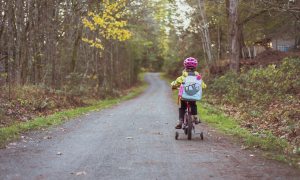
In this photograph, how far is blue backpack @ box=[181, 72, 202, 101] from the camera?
449 inches

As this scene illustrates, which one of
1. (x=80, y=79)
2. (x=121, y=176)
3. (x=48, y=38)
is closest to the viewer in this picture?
(x=121, y=176)

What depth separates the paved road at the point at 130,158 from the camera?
7520 mm

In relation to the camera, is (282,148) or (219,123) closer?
(282,148)

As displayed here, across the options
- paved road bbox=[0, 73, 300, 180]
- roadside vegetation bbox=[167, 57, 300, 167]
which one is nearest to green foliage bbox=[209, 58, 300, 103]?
roadside vegetation bbox=[167, 57, 300, 167]

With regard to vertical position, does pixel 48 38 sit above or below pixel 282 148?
above

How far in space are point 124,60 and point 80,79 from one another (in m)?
39.5

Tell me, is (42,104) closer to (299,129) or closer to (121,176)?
(299,129)

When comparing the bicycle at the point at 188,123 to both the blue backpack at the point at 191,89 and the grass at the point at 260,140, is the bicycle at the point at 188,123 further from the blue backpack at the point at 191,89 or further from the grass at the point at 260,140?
the grass at the point at 260,140

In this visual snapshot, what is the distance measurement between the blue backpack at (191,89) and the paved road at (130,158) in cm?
107

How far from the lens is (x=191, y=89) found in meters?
11.4

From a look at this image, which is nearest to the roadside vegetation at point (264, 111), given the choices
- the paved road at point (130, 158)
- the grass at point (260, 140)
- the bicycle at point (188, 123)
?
the grass at point (260, 140)

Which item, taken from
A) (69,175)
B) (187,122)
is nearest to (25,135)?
(187,122)

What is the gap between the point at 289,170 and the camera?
25.5 feet

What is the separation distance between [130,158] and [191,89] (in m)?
3.12
